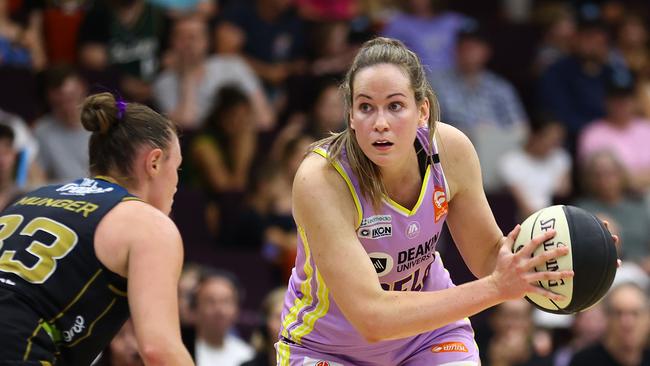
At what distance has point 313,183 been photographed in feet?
12.8

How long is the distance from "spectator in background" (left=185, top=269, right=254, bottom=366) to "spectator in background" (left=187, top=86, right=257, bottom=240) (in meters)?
1.41

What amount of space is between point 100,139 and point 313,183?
81 centimetres

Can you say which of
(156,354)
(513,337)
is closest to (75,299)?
(156,354)

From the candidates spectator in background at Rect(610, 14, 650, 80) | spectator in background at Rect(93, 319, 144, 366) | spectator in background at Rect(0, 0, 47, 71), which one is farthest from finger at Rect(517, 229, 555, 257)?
spectator in background at Rect(610, 14, 650, 80)

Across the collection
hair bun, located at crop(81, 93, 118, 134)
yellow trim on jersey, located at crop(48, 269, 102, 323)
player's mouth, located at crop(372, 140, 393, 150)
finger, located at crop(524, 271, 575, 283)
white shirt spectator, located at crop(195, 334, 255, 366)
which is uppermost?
player's mouth, located at crop(372, 140, 393, 150)

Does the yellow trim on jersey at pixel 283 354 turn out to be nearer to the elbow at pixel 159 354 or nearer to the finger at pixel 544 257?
the elbow at pixel 159 354

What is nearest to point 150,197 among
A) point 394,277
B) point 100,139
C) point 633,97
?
point 100,139

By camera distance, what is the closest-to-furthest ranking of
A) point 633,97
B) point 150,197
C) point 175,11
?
point 150,197 < point 175,11 < point 633,97

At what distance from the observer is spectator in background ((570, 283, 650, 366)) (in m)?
7.16

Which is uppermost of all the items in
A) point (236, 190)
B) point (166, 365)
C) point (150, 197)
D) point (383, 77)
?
point (383, 77)

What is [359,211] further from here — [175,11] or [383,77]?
[175,11]

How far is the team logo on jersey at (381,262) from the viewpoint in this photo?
159 inches

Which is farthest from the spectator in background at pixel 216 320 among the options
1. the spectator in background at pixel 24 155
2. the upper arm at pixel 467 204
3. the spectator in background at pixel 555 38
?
the spectator in background at pixel 555 38

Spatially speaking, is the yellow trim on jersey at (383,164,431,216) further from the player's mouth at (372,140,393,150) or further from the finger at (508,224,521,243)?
the finger at (508,224,521,243)
